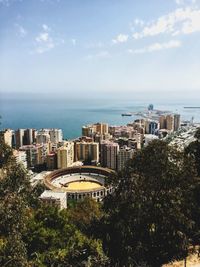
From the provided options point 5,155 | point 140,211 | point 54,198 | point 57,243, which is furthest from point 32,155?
point 140,211

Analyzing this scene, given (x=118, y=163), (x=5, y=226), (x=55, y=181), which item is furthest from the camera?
(x=118, y=163)

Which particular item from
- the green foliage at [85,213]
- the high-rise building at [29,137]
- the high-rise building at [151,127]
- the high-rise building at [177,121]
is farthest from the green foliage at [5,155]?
the high-rise building at [177,121]

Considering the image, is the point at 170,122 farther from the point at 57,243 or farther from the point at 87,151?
the point at 57,243

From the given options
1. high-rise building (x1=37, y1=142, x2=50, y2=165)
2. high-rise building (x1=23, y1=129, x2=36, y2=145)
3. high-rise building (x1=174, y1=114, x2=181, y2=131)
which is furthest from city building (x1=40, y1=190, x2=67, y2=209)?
high-rise building (x1=174, y1=114, x2=181, y2=131)

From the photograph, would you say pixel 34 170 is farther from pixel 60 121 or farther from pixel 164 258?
pixel 60 121

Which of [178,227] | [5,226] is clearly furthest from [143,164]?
[5,226]

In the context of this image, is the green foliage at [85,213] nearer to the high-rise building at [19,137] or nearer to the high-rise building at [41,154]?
the high-rise building at [41,154]

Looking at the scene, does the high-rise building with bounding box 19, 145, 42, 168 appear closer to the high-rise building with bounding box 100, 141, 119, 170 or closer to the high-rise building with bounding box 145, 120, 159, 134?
the high-rise building with bounding box 100, 141, 119, 170
